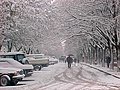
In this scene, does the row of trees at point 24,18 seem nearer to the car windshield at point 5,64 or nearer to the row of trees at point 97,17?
the car windshield at point 5,64

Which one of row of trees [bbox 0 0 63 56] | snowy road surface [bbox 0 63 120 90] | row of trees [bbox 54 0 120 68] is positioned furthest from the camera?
row of trees [bbox 54 0 120 68]

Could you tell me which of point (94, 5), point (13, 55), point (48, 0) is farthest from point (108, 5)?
point (13, 55)

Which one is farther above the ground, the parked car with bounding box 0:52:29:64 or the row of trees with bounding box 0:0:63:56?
the row of trees with bounding box 0:0:63:56

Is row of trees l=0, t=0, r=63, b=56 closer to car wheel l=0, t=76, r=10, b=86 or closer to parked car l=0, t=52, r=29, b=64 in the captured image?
parked car l=0, t=52, r=29, b=64

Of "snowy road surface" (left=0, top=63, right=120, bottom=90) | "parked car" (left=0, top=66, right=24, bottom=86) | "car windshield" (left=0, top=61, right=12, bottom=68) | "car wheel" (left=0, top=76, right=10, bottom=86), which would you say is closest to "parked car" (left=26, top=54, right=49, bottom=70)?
"snowy road surface" (left=0, top=63, right=120, bottom=90)

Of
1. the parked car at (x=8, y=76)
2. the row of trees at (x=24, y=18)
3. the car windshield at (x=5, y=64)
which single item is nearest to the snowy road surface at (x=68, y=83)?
the parked car at (x=8, y=76)

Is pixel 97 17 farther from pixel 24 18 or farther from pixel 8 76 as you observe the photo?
pixel 8 76

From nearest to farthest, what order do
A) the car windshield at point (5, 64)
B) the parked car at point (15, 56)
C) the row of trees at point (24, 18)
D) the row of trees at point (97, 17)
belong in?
the car windshield at point (5, 64), the row of trees at point (24, 18), the parked car at point (15, 56), the row of trees at point (97, 17)

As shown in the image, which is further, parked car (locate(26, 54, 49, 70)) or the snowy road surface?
parked car (locate(26, 54, 49, 70))

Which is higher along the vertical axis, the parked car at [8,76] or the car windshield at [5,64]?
the car windshield at [5,64]

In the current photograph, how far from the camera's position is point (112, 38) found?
147ft

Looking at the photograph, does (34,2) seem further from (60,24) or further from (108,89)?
(60,24)

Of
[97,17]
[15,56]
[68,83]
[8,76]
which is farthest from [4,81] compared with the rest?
[97,17]

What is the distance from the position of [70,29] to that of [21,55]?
18.7 m
